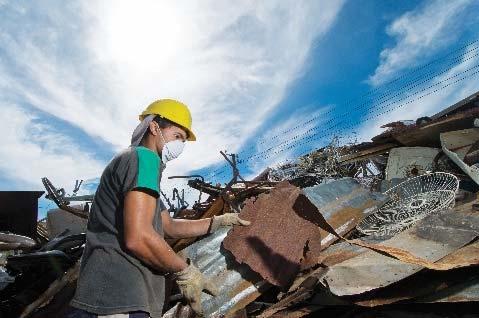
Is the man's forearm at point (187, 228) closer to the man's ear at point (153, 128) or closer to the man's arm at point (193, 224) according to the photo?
the man's arm at point (193, 224)

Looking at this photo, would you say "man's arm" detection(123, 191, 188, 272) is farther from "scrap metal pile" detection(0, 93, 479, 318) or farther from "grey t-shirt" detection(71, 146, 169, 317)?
"scrap metal pile" detection(0, 93, 479, 318)

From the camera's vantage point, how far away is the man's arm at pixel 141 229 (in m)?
2.02

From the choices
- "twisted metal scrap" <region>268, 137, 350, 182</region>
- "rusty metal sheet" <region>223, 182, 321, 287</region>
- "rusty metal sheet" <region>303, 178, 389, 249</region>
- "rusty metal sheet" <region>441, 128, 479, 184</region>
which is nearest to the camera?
"rusty metal sheet" <region>223, 182, 321, 287</region>

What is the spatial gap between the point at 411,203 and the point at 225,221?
253cm

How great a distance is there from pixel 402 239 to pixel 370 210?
3.20 ft

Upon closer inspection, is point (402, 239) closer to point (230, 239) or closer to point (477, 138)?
point (230, 239)

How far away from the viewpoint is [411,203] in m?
4.53

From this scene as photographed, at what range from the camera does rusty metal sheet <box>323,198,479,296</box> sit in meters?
2.65

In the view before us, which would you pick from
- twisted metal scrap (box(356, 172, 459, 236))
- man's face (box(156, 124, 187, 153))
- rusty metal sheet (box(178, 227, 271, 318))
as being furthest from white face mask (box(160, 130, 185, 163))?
twisted metal scrap (box(356, 172, 459, 236))

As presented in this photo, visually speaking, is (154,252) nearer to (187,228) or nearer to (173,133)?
(173,133)

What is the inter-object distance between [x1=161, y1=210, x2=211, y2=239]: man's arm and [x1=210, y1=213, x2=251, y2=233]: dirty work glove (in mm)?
57

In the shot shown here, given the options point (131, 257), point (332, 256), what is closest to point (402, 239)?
point (332, 256)

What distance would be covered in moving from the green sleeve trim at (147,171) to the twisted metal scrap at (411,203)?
9.89ft

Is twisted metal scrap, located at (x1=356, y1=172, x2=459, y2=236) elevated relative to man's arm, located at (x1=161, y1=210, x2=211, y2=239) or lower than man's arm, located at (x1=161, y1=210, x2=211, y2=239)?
lower
